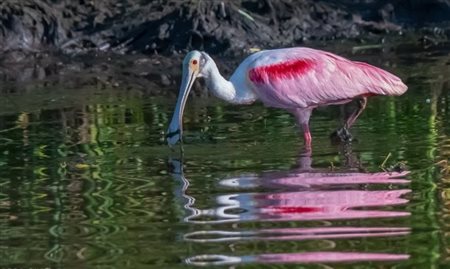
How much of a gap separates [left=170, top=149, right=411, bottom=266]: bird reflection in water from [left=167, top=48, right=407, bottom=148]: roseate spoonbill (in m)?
1.00

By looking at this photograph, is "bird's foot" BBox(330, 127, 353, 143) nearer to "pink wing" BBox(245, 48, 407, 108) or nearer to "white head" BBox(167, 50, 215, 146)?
"pink wing" BBox(245, 48, 407, 108)

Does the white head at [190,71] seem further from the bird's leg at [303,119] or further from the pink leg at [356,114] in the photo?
the pink leg at [356,114]

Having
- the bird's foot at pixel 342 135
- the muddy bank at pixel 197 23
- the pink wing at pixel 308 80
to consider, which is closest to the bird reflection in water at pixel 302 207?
the bird's foot at pixel 342 135

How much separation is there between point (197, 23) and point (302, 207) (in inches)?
404

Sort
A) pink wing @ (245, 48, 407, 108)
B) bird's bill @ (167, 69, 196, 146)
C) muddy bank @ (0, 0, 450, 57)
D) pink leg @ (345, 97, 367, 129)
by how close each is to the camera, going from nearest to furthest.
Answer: bird's bill @ (167, 69, 196, 146), pink wing @ (245, 48, 407, 108), pink leg @ (345, 97, 367, 129), muddy bank @ (0, 0, 450, 57)

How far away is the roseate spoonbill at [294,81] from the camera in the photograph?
1016 cm

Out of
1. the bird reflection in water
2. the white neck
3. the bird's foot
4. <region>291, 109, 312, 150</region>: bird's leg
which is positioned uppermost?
the white neck

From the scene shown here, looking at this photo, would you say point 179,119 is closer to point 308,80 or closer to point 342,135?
point 308,80

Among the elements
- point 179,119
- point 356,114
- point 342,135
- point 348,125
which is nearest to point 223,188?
point 179,119

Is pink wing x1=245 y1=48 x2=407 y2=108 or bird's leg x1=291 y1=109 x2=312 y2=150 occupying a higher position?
pink wing x1=245 y1=48 x2=407 y2=108

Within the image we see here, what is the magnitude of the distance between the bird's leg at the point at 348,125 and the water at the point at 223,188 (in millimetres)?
104

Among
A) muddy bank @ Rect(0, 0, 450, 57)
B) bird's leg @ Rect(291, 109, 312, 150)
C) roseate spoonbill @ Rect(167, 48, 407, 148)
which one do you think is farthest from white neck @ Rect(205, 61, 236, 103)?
muddy bank @ Rect(0, 0, 450, 57)

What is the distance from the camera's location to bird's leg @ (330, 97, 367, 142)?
10.0 metres

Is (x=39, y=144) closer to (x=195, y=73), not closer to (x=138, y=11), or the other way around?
(x=195, y=73)
